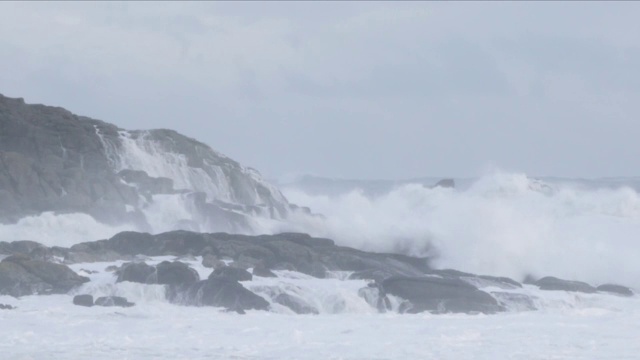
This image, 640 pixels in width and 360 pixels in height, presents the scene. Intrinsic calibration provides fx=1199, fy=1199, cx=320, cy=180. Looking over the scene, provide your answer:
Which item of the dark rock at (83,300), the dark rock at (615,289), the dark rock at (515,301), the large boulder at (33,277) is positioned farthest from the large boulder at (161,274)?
the dark rock at (615,289)

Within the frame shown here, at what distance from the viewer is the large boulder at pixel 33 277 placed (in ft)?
79.6

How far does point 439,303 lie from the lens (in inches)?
968

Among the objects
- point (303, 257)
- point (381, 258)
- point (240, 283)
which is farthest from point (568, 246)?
point (240, 283)

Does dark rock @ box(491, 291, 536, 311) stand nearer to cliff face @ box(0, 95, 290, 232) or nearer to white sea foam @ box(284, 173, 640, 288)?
white sea foam @ box(284, 173, 640, 288)

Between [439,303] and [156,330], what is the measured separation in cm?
640

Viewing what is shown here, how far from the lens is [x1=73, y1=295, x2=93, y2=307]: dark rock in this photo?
23312mm

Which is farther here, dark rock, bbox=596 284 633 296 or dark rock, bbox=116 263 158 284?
dark rock, bbox=596 284 633 296

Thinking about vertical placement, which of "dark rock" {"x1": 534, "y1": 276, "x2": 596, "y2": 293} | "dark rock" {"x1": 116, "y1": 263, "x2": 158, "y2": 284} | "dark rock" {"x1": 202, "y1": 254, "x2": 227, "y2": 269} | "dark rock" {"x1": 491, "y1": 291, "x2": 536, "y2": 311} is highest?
"dark rock" {"x1": 202, "y1": 254, "x2": 227, "y2": 269}

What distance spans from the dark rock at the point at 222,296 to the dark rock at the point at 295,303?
0.42 metres

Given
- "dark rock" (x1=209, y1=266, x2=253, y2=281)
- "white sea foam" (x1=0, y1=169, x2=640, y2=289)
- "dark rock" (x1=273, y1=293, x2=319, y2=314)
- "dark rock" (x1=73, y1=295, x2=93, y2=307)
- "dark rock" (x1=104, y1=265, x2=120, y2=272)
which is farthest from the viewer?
"white sea foam" (x1=0, y1=169, x2=640, y2=289)

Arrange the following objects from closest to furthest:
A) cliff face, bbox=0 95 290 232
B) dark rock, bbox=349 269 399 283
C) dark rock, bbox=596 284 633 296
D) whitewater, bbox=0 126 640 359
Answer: whitewater, bbox=0 126 640 359, dark rock, bbox=349 269 399 283, dark rock, bbox=596 284 633 296, cliff face, bbox=0 95 290 232

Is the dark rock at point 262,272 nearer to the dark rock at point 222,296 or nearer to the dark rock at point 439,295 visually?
the dark rock at point 222,296

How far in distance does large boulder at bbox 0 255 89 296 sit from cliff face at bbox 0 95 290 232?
8.39 m

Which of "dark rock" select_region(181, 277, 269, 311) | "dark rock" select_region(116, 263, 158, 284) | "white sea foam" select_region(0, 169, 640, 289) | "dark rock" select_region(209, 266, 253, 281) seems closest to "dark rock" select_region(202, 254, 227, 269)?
"dark rock" select_region(209, 266, 253, 281)
